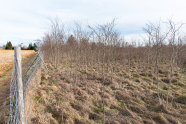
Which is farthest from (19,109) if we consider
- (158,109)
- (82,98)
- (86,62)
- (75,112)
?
(86,62)

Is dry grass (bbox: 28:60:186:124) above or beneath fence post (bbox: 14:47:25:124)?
beneath

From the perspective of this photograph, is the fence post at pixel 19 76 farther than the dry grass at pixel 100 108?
No

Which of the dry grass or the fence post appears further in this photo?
the dry grass

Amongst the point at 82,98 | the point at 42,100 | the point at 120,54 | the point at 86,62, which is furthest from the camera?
the point at 120,54

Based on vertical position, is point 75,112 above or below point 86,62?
below

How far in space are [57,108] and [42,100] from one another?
626 millimetres

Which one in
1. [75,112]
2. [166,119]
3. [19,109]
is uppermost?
[19,109]

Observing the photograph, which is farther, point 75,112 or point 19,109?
point 75,112

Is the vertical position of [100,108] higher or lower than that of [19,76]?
lower

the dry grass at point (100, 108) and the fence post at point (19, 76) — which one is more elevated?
the fence post at point (19, 76)

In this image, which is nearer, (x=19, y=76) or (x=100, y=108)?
(x=19, y=76)

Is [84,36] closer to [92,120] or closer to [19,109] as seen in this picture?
[92,120]

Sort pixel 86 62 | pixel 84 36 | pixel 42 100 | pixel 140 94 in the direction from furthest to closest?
pixel 86 62, pixel 84 36, pixel 140 94, pixel 42 100

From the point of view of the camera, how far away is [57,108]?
3.04m
